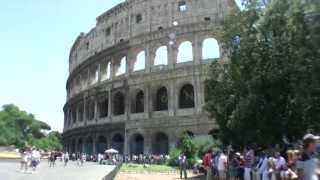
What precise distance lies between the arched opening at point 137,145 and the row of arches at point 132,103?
250 cm

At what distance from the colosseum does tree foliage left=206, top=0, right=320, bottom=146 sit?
16772mm

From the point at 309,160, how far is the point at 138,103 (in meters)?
42.4

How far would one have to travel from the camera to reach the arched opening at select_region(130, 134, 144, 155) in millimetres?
47406

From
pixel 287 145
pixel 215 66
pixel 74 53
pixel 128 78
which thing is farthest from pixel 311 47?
pixel 74 53

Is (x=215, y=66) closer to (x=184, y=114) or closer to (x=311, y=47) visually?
(x=311, y=47)

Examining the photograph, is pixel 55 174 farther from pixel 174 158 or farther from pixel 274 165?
pixel 274 165

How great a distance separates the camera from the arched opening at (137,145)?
4741cm

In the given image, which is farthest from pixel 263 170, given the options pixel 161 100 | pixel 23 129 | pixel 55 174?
pixel 23 129

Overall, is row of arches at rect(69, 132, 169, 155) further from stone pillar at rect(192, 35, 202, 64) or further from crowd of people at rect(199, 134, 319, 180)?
crowd of people at rect(199, 134, 319, 180)

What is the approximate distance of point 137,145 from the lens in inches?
1891

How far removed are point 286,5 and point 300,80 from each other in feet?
11.5

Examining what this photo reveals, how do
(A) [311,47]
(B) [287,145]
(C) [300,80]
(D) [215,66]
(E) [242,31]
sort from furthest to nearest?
(D) [215,66] → (E) [242,31] → (B) [287,145] → (C) [300,80] → (A) [311,47]

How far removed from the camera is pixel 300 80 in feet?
59.9

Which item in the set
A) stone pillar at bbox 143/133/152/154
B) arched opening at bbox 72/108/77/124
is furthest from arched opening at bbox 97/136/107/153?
arched opening at bbox 72/108/77/124
